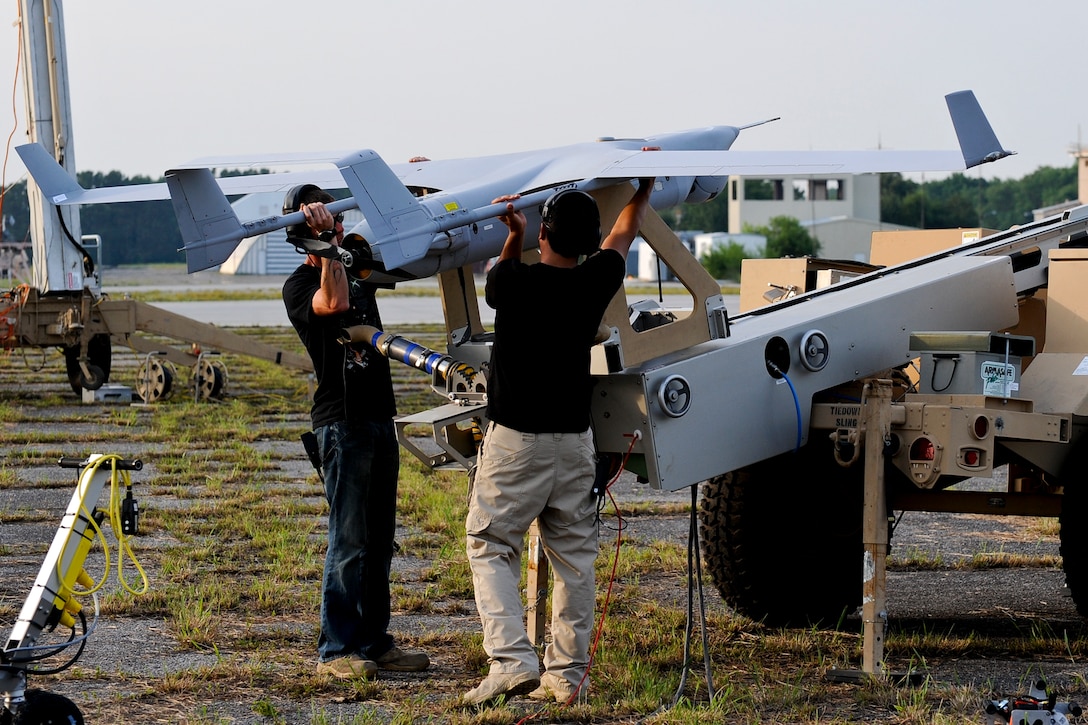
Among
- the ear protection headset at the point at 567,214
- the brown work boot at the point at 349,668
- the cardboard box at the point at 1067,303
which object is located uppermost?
the ear protection headset at the point at 567,214

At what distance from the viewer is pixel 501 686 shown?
17.7ft

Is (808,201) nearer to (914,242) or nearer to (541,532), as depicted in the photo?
(914,242)

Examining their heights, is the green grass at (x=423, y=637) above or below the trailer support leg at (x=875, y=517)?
below

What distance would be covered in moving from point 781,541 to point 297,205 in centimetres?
283

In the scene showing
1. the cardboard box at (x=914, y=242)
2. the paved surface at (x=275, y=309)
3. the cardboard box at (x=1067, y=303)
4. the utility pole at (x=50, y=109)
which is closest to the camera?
the cardboard box at (x=1067, y=303)

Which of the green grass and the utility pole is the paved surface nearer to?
the utility pole

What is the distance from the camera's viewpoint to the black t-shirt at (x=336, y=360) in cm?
597

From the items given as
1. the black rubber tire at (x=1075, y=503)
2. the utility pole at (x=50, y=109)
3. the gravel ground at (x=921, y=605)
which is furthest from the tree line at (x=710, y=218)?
the black rubber tire at (x=1075, y=503)

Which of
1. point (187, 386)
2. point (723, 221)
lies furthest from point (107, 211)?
point (187, 386)

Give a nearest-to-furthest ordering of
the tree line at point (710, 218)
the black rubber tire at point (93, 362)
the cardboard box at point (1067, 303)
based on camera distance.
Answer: the cardboard box at point (1067, 303)
the black rubber tire at point (93, 362)
the tree line at point (710, 218)

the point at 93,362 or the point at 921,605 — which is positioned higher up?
the point at 93,362

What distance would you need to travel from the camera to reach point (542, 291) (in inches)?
211

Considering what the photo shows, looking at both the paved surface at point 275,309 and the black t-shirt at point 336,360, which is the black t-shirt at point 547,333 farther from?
the paved surface at point 275,309

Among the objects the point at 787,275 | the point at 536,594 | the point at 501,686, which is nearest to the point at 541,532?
the point at 501,686
